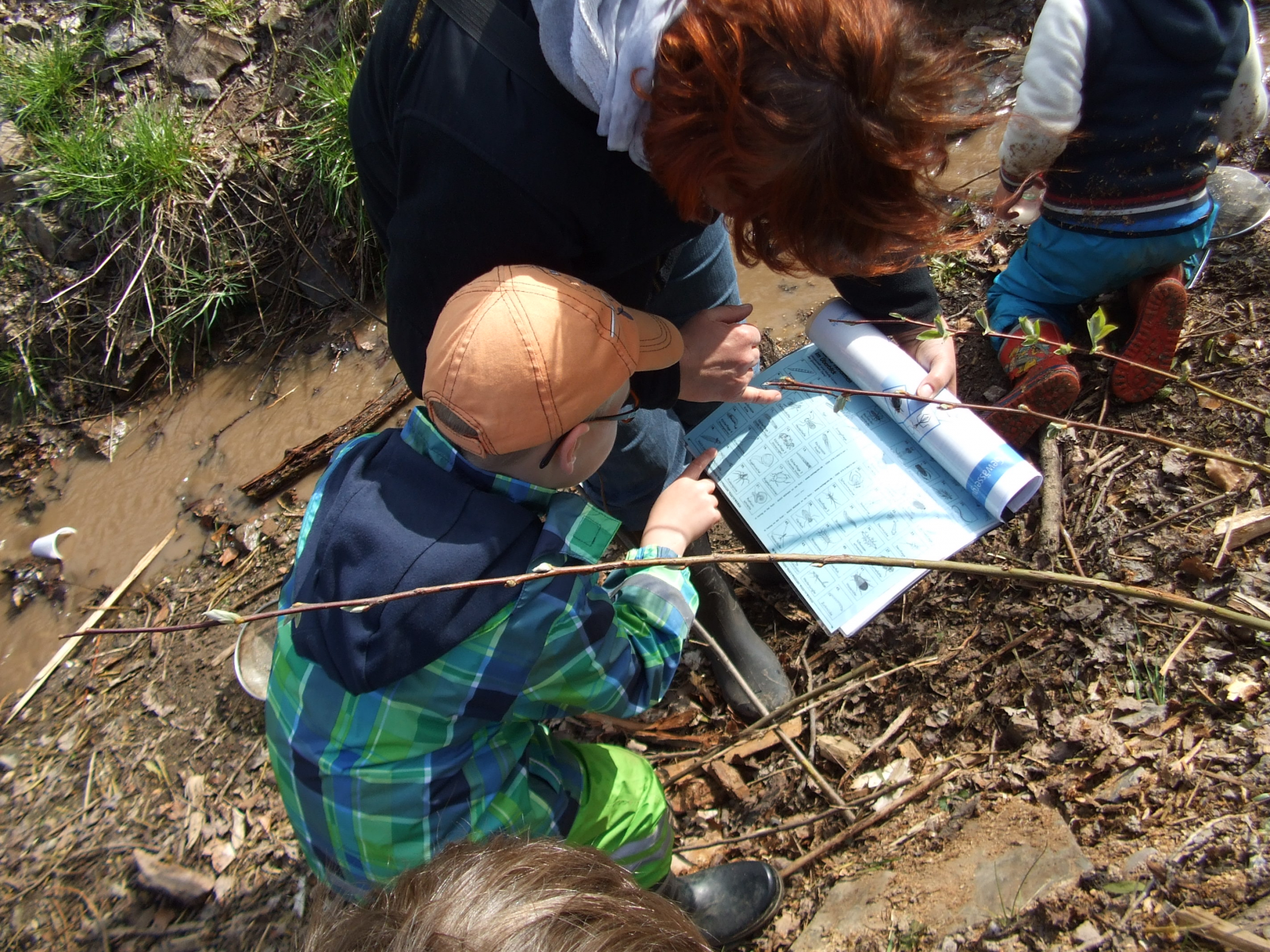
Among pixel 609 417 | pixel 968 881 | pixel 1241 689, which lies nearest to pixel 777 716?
pixel 968 881

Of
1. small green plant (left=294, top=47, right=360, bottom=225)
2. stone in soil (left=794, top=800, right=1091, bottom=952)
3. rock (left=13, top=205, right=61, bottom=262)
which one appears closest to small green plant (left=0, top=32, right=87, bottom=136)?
rock (left=13, top=205, right=61, bottom=262)

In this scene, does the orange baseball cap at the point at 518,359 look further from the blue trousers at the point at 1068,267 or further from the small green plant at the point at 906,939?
the blue trousers at the point at 1068,267

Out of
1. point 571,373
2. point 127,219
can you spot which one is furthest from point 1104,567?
point 127,219

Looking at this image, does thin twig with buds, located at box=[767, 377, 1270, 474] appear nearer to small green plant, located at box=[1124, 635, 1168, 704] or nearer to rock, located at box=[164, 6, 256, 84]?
small green plant, located at box=[1124, 635, 1168, 704]

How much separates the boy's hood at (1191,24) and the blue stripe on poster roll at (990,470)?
1020 mm

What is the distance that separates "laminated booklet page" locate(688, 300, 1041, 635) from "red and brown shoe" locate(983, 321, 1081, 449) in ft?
0.82

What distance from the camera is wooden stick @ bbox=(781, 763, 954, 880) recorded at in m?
1.85

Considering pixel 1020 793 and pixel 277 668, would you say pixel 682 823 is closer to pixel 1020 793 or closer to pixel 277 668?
pixel 1020 793

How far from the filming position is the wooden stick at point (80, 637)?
277cm

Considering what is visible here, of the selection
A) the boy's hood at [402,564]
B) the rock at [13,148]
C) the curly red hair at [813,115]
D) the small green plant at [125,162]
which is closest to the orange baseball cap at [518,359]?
the boy's hood at [402,564]

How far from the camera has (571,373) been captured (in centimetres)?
125

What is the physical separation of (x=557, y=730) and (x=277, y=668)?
1078 mm

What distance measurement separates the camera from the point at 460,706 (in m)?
1.35

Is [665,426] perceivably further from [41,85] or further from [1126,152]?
[41,85]
